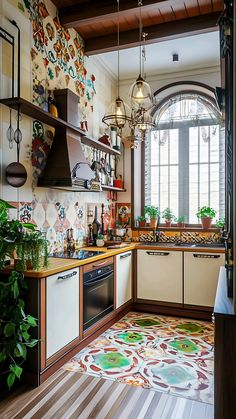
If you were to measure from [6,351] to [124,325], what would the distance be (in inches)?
66.1

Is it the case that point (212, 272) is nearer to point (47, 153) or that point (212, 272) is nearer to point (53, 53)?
point (47, 153)

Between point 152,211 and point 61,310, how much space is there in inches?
91.6

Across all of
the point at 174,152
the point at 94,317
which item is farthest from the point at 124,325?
the point at 174,152

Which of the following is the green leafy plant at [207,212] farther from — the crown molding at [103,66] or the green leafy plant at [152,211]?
the crown molding at [103,66]

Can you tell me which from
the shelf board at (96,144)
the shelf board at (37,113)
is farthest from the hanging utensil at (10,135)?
the shelf board at (96,144)

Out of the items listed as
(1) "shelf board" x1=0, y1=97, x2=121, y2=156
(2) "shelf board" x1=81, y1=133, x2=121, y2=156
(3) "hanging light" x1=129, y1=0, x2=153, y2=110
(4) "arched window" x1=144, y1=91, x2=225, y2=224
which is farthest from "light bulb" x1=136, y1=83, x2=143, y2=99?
(4) "arched window" x1=144, y1=91, x2=225, y2=224

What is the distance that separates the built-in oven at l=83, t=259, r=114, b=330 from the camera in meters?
2.83

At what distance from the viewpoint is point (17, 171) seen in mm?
2459

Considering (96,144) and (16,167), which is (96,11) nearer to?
(96,144)

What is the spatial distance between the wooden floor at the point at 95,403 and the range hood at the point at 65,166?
5.17ft

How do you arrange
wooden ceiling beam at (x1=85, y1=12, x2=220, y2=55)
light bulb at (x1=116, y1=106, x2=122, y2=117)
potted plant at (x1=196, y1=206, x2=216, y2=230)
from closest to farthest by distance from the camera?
light bulb at (x1=116, y1=106, x2=122, y2=117) < wooden ceiling beam at (x1=85, y1=12, x2=220, y2=55) < potted plant at (x1=196, y1=206, x2=216, y2=230)

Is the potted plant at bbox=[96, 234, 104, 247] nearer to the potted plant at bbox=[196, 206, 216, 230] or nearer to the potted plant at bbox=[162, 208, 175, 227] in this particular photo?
the potted plant at bbox=[162, 208, 175, 227]

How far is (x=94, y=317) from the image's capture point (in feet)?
9.86

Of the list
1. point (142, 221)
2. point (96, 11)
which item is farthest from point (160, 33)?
point (142, 221)
